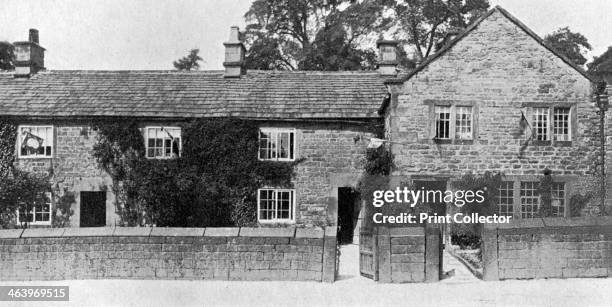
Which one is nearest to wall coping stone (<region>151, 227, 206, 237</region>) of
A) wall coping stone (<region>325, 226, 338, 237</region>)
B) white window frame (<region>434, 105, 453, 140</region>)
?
wall coping stone (<region>325, 226, 338, 237</region>)

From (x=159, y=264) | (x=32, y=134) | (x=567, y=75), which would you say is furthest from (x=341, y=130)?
(x=32, y=134)

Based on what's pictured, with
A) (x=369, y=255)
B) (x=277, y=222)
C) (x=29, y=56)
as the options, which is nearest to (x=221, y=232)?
(x=369, y=255)

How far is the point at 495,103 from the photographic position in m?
17.4

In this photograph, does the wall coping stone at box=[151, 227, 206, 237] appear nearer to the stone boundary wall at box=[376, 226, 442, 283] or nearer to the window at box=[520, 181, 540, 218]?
the stone boundary wall at box=[376, 226, 442, 283]

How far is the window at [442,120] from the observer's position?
17391 mm

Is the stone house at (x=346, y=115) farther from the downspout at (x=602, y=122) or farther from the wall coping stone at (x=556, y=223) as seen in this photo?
the wall coping stone at (x=556, y=223)

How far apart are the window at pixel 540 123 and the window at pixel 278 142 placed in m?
7.73

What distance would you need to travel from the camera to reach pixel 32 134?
19438mm

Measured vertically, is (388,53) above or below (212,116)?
above

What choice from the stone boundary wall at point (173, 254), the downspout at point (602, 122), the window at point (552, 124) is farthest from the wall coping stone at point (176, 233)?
the downspout at point (602, 122)

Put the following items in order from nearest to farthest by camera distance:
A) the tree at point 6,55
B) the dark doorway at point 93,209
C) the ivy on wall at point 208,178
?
the ivy on wall at point 208,178 → the dark doorway at point 93,209 → the tree at point 6,55

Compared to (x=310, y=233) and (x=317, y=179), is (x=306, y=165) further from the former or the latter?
(x=310, y=233)

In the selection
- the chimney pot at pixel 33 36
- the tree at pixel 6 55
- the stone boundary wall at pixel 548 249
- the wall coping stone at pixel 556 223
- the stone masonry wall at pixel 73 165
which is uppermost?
the tree at pixel 6 55

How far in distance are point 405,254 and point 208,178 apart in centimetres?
932
